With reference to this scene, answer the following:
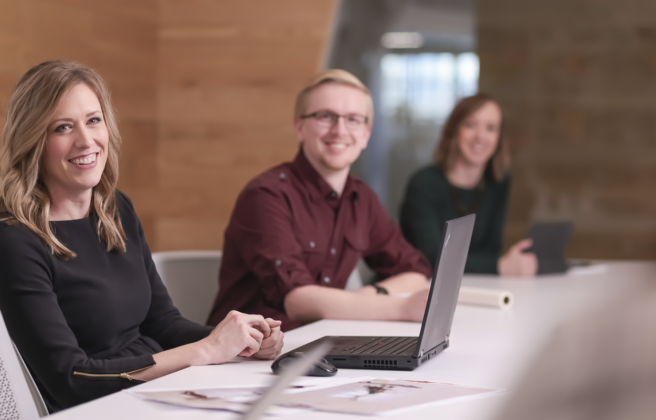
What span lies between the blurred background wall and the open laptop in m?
2.49

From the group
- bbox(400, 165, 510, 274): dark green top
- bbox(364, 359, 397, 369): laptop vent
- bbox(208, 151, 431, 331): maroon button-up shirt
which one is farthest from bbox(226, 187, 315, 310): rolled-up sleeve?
bbox(400, 165, 510, 274): dark green top

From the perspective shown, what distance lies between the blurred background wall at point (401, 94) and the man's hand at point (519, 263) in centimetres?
154

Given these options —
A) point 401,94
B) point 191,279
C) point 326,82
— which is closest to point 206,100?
point 401,94

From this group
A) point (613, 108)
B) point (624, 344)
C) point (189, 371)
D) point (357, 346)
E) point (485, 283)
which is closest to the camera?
point (624, 344)

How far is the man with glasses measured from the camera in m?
1.80

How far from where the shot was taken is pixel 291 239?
186 centimetres

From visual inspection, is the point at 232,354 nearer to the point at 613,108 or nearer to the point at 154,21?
the point at 154,21

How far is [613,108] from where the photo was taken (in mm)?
3975

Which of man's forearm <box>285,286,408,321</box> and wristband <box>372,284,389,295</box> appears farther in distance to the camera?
wristband <box>372,284,389,295</box>

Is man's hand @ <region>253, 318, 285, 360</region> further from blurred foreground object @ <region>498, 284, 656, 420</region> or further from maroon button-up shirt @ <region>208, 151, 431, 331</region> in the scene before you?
blurred foreground object @ <region>498, 284, 656, 420</region>

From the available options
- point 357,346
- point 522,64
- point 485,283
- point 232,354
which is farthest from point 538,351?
point 522,64

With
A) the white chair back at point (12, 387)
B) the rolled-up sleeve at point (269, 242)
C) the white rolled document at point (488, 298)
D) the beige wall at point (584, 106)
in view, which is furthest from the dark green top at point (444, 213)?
the white chair back at point (12, 387)

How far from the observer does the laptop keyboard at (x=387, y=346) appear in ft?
3.94

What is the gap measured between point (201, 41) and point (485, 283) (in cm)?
221
